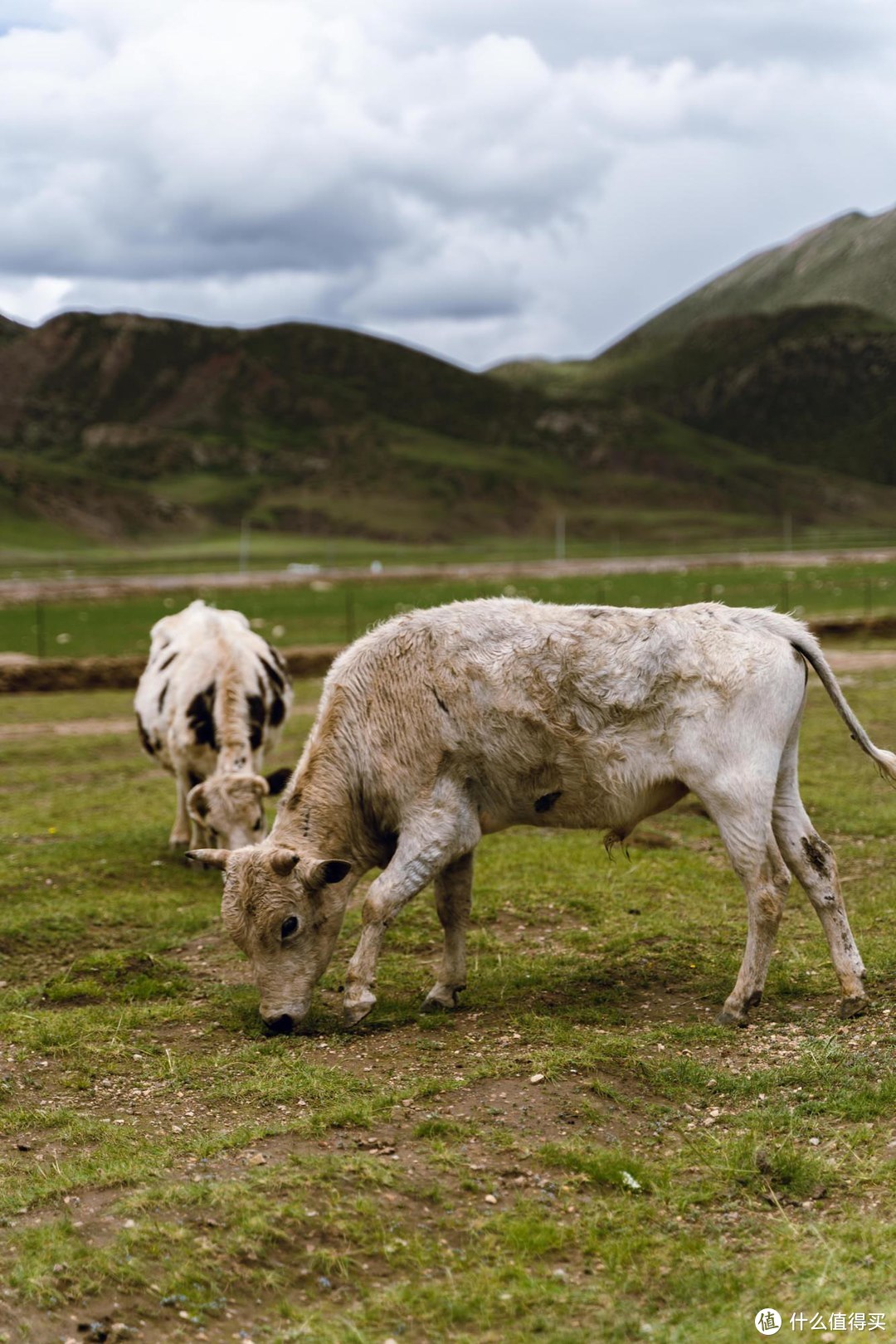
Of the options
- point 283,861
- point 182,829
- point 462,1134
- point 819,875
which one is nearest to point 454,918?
point 283,861

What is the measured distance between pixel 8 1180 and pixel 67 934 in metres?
4.79

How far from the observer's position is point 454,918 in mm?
9031

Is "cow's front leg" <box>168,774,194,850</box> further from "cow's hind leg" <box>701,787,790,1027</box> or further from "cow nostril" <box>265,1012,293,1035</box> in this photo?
"cow's hind leg" <box>701,787,790,1027</box>

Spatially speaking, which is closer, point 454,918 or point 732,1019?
point 732,1019

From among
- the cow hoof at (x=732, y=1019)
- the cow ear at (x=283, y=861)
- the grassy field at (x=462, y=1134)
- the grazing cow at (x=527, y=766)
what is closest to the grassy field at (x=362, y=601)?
the grassy field at (x=462, y=1134)

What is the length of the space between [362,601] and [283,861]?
45389 mm

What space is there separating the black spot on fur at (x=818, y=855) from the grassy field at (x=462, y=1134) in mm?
869

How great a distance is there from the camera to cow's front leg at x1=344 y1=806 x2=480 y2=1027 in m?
8.38

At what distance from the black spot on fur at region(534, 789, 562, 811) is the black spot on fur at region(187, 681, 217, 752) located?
5.22m

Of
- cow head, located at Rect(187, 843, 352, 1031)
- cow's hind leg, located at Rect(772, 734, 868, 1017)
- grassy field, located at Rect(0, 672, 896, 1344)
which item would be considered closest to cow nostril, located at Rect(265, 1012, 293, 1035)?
cow head, located at Rect(187, 843, 352, 1031)

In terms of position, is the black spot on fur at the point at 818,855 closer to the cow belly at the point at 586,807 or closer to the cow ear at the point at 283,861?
the cow belly at the point at 586,807

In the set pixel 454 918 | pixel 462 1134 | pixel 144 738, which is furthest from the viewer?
pixel 144 738

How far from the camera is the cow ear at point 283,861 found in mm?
8266

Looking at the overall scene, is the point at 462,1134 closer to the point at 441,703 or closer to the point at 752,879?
the point at 752,879
